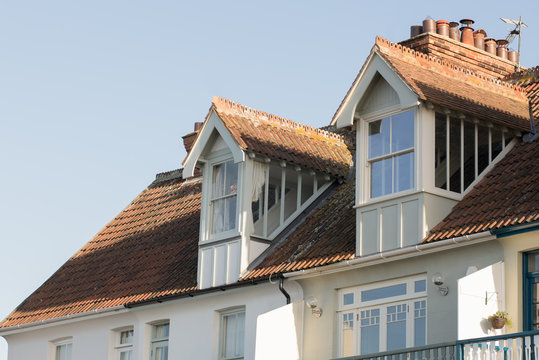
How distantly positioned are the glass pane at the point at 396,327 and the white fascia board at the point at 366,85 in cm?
378

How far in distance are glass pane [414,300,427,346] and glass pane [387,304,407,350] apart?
0.94ft

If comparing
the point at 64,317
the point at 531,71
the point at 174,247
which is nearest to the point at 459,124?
the point at 531,71

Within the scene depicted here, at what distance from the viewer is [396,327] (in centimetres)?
2316

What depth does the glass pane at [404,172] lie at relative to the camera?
23234mm

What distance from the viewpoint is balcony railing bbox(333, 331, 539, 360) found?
19.4m

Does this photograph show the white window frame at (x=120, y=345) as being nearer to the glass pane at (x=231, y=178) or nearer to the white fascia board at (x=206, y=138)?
the white fascia board at (x=206, y=138)

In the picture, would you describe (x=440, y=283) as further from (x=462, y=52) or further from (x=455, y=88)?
(x=462, y=52)

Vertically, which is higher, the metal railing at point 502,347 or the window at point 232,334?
the window at point 232,334

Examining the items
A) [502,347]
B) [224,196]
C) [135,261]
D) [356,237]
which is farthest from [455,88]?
[135,261]

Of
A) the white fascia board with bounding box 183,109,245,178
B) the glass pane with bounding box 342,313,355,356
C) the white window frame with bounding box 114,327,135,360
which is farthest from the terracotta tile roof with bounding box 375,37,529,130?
→ the white window frame with bounding box 114,327,135,360

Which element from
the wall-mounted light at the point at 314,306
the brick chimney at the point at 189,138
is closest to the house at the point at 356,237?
the wall-mounted light at the point at 314,306

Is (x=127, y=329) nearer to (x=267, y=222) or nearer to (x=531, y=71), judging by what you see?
(x=267, y=222)

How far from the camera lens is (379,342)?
2336 centimetres

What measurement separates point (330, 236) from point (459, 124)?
3631 mm
